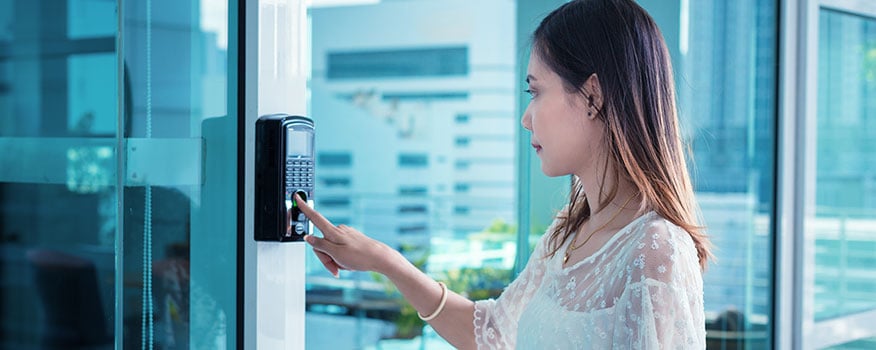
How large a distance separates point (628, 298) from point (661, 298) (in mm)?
38

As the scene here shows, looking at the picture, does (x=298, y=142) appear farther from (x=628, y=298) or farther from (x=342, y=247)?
(x=628, y=298)

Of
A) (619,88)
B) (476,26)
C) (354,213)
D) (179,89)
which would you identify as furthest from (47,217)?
(476,26)

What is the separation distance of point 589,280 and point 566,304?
41 millimetres

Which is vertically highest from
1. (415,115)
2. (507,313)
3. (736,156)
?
(415,115)

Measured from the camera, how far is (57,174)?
1.33m

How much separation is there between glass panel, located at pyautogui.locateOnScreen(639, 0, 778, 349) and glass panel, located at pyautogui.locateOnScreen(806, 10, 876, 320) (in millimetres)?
152

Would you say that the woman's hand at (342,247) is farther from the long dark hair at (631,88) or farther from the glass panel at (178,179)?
the long dark hair at (631,88)

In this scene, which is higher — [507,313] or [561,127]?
[561,127]

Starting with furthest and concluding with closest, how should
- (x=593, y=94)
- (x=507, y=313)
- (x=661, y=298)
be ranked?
(x=507, y=313) < (x=593, y=94) < (x=661, y=298)

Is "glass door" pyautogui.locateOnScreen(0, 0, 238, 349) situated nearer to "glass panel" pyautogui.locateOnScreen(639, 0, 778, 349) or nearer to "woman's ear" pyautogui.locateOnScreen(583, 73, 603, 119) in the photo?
"woman's ear" pyautogui.locateOnScreen(583, 73, 603, 119)

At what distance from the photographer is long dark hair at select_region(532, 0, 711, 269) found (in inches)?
43.4

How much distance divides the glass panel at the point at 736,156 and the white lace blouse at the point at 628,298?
120cm

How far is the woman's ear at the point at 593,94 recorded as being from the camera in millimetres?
1117

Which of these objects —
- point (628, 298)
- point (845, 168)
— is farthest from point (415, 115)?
point (628, 298)
